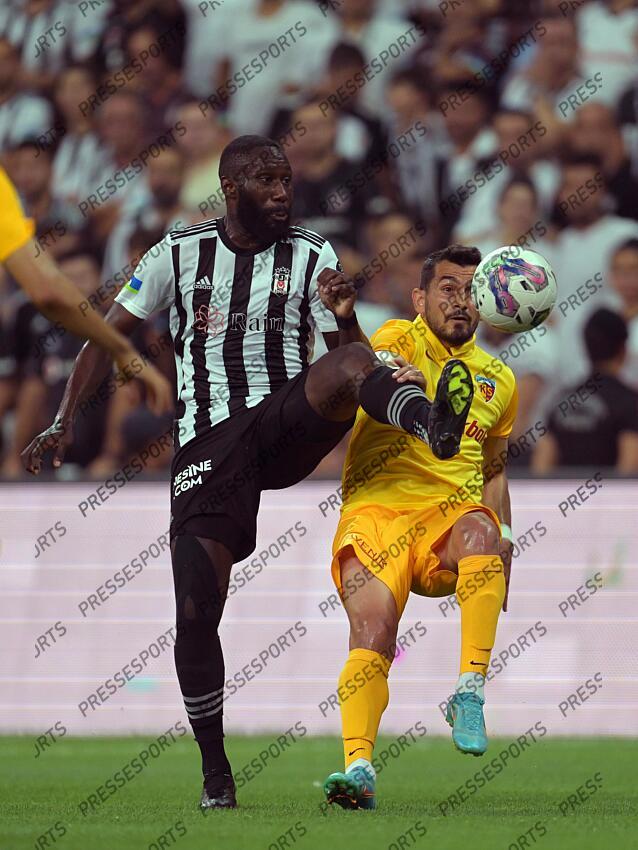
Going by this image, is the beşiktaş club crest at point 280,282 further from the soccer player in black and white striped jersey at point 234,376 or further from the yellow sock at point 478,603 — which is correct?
the yellow sock at point 478,603

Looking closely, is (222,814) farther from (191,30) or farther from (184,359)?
(191,30)

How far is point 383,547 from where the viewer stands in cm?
575

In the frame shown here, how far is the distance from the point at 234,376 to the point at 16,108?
27.1 feet

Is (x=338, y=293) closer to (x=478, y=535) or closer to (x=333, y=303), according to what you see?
(x=333, y=303)

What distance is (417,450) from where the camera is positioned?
237 inches

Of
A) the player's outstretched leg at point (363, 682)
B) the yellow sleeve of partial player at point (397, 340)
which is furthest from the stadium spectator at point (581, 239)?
the player's outstretched leg at point (363, 682)

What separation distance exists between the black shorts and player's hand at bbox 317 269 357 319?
0.26 meters

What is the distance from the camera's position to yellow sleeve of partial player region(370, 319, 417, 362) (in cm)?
602

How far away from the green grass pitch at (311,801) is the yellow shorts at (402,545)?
822 millimetres

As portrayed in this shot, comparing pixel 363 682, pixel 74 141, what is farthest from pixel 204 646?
pixel 74 141

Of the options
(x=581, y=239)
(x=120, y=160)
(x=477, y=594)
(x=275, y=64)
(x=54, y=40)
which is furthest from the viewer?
(x=54, y=40)

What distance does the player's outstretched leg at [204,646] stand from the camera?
5.59 meters

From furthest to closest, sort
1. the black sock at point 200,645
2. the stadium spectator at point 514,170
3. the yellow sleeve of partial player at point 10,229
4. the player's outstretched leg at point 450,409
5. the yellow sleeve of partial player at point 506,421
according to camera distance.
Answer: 1. the stadium spectator at point 514,170
2. the yellow sleeve of partial player at point 506,421
3. the black sock at point 200,645
4. the player's outstretched leg at point 450,409
5. the yellow sleeve of partial player at point 10,229

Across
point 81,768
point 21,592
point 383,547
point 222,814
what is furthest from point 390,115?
point 222,814
